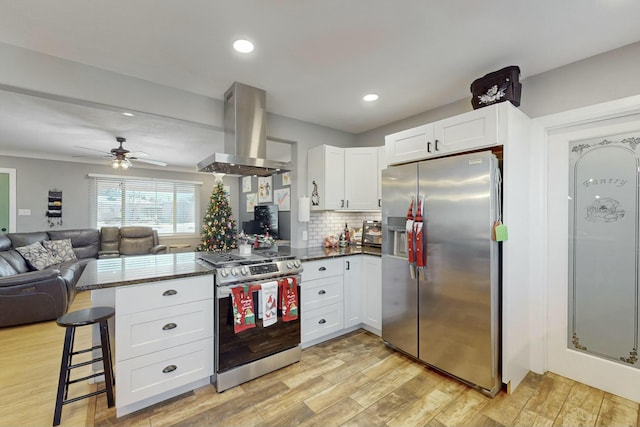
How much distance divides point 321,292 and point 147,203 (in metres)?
5.70

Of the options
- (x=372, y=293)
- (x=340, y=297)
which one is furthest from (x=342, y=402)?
(x=372, y=293)

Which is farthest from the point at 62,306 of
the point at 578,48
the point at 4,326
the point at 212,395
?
the point at 578,48

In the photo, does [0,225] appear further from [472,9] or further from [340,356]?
[472,9]

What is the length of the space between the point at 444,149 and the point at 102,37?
2627mm

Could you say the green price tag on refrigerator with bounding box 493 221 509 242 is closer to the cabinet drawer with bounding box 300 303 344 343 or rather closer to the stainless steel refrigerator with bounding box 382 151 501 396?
the stainless steel refrigerator with bounding box 382 151 501 396

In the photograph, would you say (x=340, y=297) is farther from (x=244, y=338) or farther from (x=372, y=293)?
(x=244, y=338)

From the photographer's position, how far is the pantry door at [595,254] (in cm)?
203

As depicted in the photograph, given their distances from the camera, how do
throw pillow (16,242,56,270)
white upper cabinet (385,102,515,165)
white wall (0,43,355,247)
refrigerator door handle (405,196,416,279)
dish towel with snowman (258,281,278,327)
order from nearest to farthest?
white wall (0,43,355,247)
white upper cabinet (385,102,515,165)
dish towel with snowman (258,281,278,327)
refrigerator door handle (405,196,416,279)
throw pillow (16,242,56,270)

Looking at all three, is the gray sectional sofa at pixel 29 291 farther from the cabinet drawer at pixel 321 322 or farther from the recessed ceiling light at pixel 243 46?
the recessed ceiling light at pixel 243 46

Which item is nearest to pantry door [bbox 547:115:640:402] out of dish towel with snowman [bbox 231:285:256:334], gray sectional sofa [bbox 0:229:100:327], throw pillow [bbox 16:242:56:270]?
dish towel with snowman [bbox 231:285:256:334]

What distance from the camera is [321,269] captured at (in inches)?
112

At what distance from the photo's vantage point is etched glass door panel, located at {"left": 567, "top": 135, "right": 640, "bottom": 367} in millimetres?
2027

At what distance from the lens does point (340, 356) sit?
2641 mm

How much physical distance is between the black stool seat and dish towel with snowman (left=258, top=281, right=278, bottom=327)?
100 centimetres
